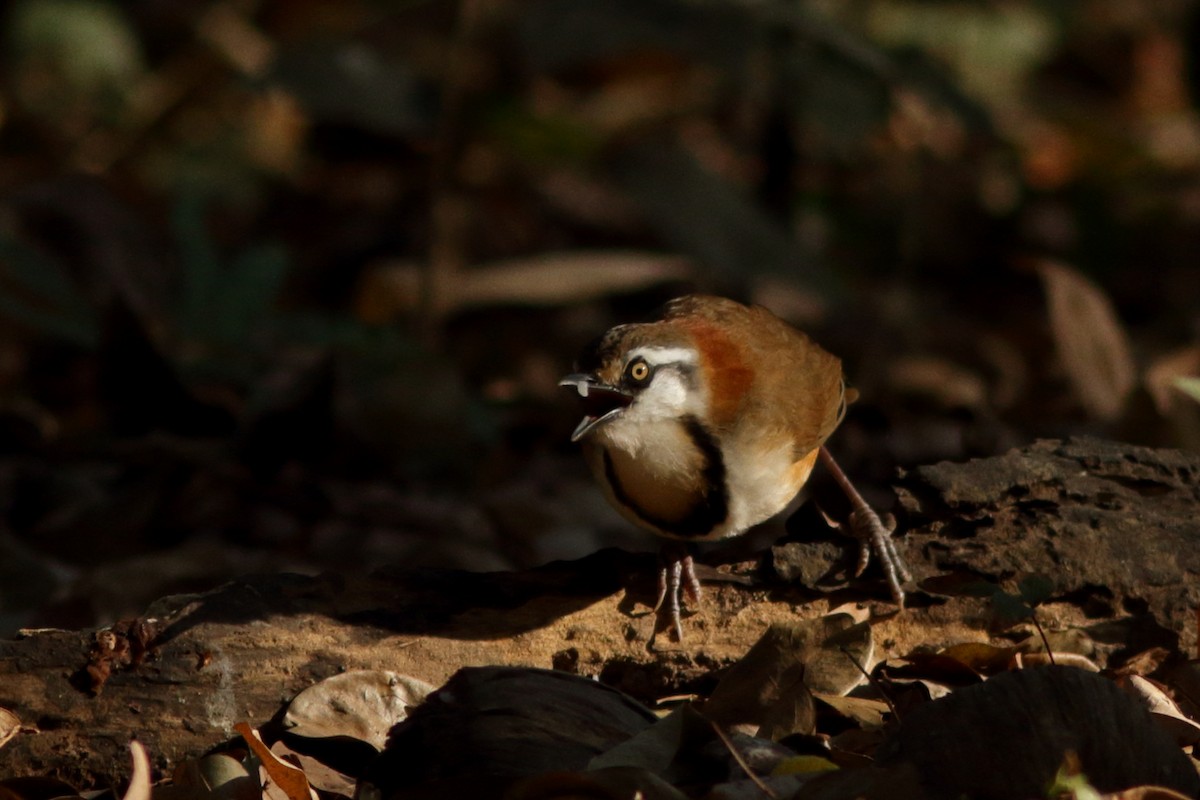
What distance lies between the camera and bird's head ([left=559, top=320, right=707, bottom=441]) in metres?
3.95

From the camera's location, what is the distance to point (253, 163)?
1120cm

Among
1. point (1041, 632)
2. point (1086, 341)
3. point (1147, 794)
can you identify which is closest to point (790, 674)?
point (1041, 632)

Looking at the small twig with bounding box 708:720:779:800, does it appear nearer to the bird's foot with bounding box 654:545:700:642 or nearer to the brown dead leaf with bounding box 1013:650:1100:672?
the bird's foot with bounding box 654:545:700:642

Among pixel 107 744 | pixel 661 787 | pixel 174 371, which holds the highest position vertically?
pixel 661 787

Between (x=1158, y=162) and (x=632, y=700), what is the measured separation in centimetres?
869

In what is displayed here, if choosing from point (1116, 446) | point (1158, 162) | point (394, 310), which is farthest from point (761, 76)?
point (1116, 446)

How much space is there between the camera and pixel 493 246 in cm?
1065

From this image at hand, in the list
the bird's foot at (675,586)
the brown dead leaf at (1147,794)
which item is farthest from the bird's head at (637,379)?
the brown dead leaf at (1147,794)

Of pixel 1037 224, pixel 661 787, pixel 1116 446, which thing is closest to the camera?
pixel 661 787

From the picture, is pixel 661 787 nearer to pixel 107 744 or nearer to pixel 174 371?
pixel 107 744

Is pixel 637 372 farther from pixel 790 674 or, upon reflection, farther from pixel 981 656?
pixel 981 656

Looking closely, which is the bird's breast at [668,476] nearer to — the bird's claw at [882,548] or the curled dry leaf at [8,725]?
the bird's claw at [882,548]

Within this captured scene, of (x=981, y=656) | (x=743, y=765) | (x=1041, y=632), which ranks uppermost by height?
(x=743, y=765)

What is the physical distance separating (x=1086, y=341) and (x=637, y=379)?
10.9ft
